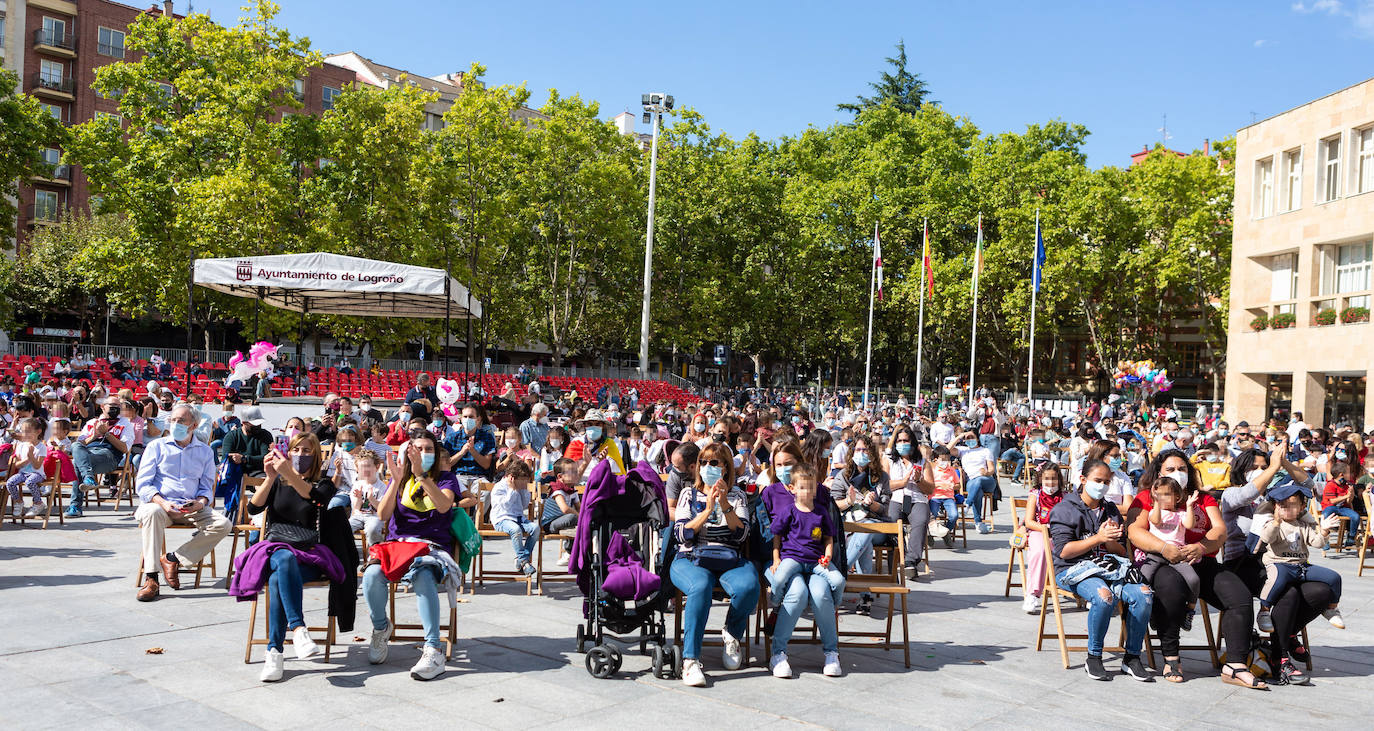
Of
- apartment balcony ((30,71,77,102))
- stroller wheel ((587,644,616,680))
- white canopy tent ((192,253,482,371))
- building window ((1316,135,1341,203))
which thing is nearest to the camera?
stroller wheel ((587,644,616,680))

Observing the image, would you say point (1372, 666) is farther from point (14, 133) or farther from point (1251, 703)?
point (14, 133)

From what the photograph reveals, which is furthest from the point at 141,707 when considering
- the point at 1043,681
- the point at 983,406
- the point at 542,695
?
the point at 983,406

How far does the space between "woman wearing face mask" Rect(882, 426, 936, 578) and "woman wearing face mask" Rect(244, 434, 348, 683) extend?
5168 mm

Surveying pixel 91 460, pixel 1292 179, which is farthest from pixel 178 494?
pixel 1292 179

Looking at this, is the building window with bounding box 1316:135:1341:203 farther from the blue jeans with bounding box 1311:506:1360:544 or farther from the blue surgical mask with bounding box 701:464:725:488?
the blue surgical mask with bounding box 701:464:725:488

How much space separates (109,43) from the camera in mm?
55781

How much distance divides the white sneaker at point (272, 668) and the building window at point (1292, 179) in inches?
1354

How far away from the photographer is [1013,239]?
47500mm

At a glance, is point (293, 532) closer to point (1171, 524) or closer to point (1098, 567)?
point (1098, 567)

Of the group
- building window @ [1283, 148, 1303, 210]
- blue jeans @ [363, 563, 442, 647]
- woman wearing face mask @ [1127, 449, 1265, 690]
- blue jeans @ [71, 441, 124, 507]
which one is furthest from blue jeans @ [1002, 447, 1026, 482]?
building window @ [1283, 148, 1303, 210]

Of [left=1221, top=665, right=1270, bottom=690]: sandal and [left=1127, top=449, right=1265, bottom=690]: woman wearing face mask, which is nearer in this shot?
[left=1221, top=665, right=1270, bottom=690]: sandal

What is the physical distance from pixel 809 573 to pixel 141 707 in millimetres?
3826

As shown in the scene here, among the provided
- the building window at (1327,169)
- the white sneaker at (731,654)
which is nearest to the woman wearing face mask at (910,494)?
the white sneaker at (731,654)

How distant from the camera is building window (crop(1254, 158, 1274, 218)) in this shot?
1351 inches
